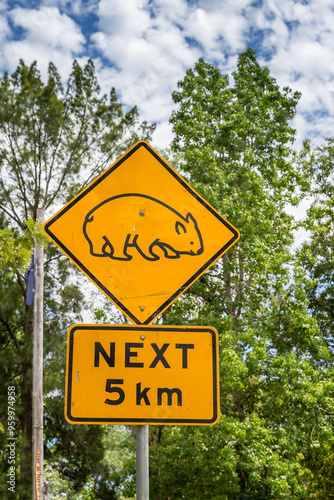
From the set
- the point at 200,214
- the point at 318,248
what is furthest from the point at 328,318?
the point at 200,214

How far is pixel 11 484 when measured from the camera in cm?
1185

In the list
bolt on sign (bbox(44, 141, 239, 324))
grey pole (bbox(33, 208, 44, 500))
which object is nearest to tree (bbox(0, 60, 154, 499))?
grey pole (bbox(33, 208, 44, 500))

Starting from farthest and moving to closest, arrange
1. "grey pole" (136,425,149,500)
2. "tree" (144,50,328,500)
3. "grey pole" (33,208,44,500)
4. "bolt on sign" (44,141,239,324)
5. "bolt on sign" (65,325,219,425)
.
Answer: "tree" (144,50,328,500)
"grey pole" (33,208,44,500)
"bolt on sign" (44,141,239,324)
"bolt on sign" (65,325,219,425)
"grey pole" (136,425,149,500)

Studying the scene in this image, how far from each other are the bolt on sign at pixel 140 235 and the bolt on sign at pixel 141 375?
0.36 feet

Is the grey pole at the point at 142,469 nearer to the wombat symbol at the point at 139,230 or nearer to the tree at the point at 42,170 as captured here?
the wombat symbol at the point at 139,230

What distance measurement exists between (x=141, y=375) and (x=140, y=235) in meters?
0.55

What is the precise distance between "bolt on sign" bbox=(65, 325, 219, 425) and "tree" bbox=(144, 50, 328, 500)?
9.69 m

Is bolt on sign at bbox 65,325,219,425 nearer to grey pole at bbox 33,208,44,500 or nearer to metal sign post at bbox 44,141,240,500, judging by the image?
metal sign post at bbox 44,141,240,500

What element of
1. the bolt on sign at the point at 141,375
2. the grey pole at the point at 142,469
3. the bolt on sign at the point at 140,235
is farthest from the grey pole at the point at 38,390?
the grey pole at the point at 142,469

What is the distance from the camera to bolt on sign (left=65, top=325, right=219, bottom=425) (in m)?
1.97

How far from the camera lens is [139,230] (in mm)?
2141

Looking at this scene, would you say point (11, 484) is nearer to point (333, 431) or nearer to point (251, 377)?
point (251, 377)

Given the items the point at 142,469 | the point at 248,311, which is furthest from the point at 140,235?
the point at 248,311

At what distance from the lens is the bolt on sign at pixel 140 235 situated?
6.82 ft
